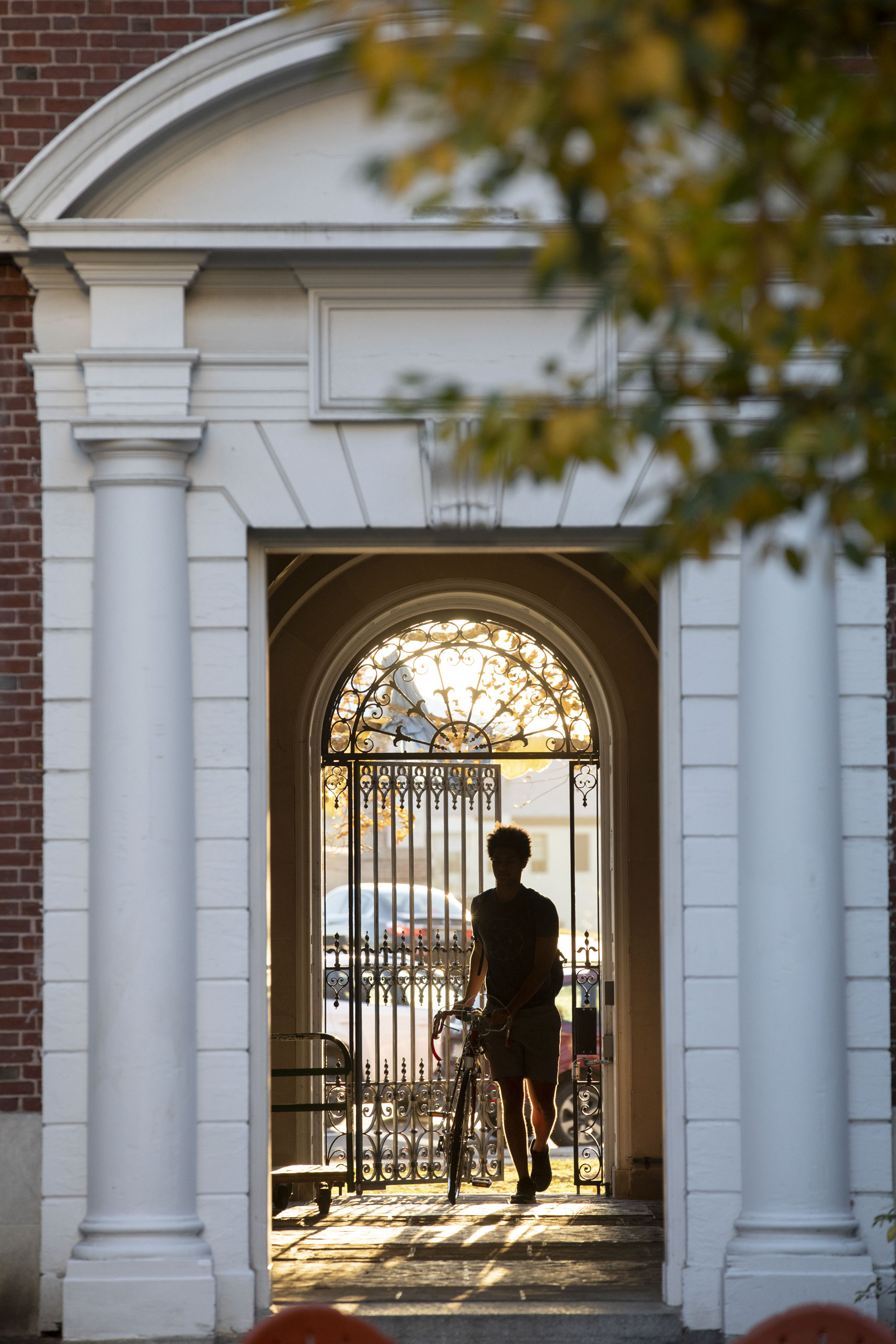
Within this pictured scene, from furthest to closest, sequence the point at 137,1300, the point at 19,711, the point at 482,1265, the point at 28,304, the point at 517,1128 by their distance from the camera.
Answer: the point at 517,1128, the point at 482,1265, the point at 28,304, the point at 19,711, the point at 137,1300

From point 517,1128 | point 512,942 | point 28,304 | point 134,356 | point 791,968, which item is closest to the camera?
point 791,968

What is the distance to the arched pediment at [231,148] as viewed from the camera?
22.5 ft

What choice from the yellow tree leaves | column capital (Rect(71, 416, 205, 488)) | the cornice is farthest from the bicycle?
the yellow tree leaves

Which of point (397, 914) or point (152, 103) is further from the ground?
point (152, 103)

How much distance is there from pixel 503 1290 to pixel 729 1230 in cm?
109

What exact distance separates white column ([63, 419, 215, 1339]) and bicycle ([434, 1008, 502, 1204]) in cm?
302

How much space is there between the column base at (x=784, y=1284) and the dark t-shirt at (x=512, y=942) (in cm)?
322

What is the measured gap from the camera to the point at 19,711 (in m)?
7.11

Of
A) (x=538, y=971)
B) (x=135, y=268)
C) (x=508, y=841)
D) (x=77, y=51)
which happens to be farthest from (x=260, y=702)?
(x=538, y=971)

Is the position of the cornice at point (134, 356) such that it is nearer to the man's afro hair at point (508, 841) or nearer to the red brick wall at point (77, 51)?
the red brick wall at point (77, 51)

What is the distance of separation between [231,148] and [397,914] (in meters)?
5.27

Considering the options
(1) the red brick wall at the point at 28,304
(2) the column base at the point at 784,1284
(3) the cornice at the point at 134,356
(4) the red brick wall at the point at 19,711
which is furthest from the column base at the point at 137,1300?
(3) the cornice at the point at 134,356

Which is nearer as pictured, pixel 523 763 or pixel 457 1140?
pixel 457 1140

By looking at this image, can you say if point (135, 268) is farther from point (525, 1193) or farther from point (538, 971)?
point (525, 1193)
